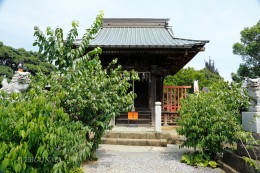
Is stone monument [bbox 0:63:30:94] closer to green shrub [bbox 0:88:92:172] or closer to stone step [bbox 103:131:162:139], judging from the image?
green shrub [bbox 0:88:92:172]

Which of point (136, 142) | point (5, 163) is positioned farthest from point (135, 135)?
point (5, 163)

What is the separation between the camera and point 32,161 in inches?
91.0

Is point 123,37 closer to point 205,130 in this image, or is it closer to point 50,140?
point 205,130

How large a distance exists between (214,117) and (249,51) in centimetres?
1735

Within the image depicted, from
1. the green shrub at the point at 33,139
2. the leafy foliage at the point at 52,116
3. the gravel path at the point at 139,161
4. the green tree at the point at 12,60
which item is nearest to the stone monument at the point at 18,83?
the leafy foliage at the point at 52,116

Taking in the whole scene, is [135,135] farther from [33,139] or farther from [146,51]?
[33,139]

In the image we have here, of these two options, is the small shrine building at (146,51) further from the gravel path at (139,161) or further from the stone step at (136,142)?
the gravel path at (139,161)

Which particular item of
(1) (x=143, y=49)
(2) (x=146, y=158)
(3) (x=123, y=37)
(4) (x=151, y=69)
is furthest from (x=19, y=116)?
(3) (x=123, y=37)

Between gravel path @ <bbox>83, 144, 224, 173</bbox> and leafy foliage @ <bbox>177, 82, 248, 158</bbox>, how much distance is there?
2.27ft

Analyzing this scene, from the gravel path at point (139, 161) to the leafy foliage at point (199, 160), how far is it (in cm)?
16

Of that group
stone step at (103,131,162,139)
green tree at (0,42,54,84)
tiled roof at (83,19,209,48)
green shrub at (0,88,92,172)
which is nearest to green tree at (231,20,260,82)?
tiled roof at (83,19,209,48)

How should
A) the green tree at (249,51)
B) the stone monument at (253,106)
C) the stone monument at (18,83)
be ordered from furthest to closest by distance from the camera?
the green tree at (249,51), the stone monument at (253,106), the stone monument at (18,83)

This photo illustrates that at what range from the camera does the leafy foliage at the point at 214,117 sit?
502cm

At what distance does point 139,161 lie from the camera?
5535 millimetres
